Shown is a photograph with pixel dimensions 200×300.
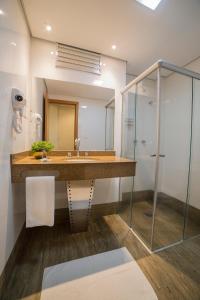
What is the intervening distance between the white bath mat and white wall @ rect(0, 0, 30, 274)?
1.51ft

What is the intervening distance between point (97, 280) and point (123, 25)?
2655 mm

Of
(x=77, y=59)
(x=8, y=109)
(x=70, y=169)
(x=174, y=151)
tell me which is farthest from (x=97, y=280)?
(x=77, y=59)

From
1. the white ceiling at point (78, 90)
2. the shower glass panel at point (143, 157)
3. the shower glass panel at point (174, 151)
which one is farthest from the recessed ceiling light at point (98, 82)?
the shower glass panel at point (174, 151)

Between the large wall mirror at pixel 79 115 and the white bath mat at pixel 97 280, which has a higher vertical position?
the large wall mirror at pixel 79 115

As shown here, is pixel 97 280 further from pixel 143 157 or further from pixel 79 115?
pixel 79 115

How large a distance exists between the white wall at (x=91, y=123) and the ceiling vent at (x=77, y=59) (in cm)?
44

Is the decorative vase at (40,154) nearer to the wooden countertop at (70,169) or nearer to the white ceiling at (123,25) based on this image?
the wooden countertop at (70,169)

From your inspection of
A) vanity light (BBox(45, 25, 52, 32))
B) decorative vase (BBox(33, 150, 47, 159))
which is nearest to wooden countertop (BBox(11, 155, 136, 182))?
decorative vase (BBox(33, 150, 47, 159))

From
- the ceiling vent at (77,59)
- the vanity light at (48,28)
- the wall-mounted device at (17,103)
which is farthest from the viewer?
the ceiling vent at (77,59)

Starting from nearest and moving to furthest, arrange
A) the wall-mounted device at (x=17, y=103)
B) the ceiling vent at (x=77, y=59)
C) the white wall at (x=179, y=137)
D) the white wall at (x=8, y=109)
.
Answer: the white wall at (x=8, y=109)
the wall-mounted device at (x=17, y=103)
the ceiling vent at (x=77, y=59)
the white wall at (x=179, y=137)

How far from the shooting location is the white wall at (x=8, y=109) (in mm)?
1126

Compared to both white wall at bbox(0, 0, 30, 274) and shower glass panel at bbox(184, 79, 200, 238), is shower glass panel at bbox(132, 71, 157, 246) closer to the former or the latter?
shower glass panel at bbox(184, 79, 200, 238)

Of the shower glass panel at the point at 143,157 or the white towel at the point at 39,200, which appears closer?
the white towel at the point at 39,200

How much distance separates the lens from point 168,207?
254cm
